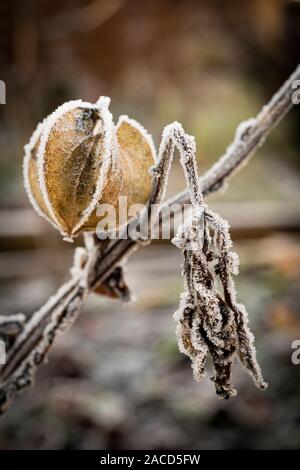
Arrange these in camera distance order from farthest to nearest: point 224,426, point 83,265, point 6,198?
point 6,198
point 224,426
point 83,265

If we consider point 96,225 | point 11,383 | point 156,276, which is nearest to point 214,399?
point 11,383

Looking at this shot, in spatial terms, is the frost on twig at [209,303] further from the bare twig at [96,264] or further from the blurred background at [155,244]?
the blurred background at [155,244]

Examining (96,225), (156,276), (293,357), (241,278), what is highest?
(156,276)

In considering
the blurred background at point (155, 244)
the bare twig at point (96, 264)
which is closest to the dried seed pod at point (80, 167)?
the bare twig at point (96, 264)

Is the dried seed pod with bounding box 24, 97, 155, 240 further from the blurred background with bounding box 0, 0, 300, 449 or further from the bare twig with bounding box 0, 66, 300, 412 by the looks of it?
the blurred background with bounding box 0, 0, 300, 449

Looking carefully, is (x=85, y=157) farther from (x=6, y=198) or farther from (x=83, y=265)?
(x=6, y=198)

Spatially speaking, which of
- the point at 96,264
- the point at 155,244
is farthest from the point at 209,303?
the point at 155,244

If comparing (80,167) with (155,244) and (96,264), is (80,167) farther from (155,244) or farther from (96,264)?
(155,244)
